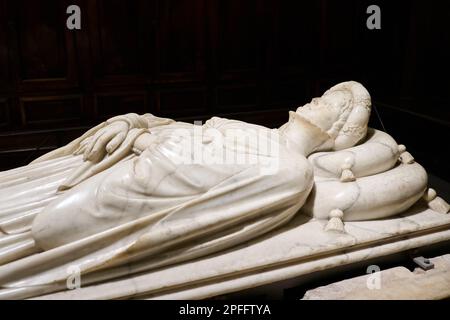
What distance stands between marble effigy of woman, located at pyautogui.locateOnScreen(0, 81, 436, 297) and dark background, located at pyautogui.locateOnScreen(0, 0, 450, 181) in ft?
6.45

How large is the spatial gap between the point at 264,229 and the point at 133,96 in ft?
8.72

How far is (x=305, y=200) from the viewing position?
203 cm

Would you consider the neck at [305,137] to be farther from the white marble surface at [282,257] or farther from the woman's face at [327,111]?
the white marble surface at [282,257]

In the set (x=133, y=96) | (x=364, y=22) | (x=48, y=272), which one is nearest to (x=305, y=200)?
(x=48, y=272)

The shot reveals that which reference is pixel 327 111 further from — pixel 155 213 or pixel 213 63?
pixel 213 63

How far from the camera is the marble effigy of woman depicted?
1.76 m

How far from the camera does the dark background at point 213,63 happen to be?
12.4 feet

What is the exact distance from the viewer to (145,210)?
1835mm

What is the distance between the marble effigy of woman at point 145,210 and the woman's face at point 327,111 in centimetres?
32

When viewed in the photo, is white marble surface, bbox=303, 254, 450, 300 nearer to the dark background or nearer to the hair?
the hair

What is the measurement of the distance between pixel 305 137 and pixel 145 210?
0.85 metres

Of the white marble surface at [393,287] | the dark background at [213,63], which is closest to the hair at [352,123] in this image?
the white marble surface at [393,287]

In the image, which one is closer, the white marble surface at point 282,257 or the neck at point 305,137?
the white marble surface at point 282,257

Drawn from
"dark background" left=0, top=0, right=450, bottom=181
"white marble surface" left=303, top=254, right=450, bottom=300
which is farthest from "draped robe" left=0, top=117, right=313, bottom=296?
"dark background" left=0, top=0, right=450, bottom=181
